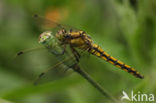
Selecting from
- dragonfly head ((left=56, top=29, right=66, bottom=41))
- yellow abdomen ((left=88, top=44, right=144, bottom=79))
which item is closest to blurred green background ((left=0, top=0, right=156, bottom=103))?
yellow abdomen ((left=88, top=44, right=144, bottom=79))

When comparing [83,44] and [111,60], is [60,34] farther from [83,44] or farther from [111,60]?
[111,60]

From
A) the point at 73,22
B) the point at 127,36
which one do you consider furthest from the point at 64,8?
the point at 127,36

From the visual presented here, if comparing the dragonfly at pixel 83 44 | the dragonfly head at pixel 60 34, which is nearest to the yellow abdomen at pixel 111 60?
the dragonfly at pixel 83 44

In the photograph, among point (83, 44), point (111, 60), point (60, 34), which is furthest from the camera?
point (111, 60)

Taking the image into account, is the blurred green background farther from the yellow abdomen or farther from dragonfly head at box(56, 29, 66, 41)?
dragonfly head at box(56, 29, 66, 41)

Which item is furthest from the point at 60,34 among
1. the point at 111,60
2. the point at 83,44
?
the point at 111,60

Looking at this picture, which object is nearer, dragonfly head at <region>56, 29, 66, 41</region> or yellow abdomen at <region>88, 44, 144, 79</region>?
dragonfly head at <region>56, 29, 66, 41</region>

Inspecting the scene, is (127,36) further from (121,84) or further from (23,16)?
(23,16)

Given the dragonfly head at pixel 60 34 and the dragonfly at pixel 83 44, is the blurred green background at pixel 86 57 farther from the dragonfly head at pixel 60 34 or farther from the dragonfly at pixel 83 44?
the dragonfly head at pixel 60 34

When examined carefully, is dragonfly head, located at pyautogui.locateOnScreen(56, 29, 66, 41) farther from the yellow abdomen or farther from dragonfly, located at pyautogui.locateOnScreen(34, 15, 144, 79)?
the yellow abdomen
